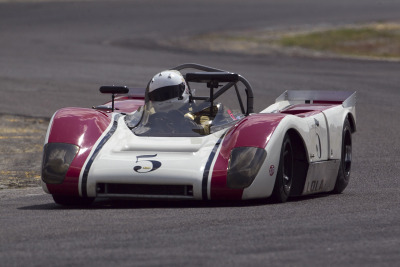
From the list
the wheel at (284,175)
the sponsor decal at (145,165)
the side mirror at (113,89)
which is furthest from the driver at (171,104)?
the sponsor decal at (145,165)

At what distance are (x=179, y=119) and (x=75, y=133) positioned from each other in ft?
3.05

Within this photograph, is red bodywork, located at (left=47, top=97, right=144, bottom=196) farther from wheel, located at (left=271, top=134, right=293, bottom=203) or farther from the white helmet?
wheel, located at (left=271, top=134, right=293, bottom=203)

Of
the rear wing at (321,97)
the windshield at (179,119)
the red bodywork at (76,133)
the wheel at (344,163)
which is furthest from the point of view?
the rear wing at (321,97)

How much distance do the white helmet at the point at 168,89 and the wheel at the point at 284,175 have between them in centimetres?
118

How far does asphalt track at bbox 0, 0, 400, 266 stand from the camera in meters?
6.30

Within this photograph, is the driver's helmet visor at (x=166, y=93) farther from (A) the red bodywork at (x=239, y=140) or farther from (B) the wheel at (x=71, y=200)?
(B) the wheel at (x=71, y=200)

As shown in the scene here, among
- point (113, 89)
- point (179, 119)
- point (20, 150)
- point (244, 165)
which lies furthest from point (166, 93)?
point (20, 150)

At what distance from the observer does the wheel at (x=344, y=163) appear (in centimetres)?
1030

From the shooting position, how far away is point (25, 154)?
13.4 meters

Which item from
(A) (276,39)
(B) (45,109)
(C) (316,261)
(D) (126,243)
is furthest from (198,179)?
(A) (276,39)

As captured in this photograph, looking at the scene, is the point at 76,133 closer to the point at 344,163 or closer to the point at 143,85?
the point at 344,163

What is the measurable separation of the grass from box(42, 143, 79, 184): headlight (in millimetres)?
20341

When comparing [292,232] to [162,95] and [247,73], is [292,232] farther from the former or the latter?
[247,73]

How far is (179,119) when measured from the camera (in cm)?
947
